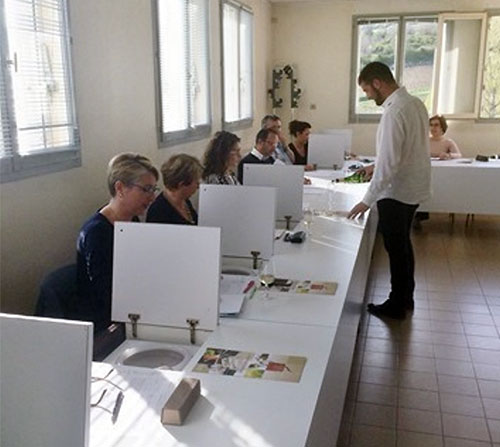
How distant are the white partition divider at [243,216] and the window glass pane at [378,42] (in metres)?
5.37

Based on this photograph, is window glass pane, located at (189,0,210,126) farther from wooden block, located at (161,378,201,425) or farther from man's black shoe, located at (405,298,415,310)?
wooden block, located at (161,378,201,425)

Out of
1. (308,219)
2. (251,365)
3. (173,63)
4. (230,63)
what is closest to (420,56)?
(230,63)

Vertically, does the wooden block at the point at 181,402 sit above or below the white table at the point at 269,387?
above

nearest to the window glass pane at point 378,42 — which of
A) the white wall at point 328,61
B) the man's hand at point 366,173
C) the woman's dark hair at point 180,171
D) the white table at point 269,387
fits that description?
the white wall at point 328,61

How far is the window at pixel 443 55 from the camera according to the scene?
22.4ft

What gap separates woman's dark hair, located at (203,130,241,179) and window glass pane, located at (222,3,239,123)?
7.88 ft

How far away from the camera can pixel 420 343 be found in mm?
3203

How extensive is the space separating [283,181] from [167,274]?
150cm

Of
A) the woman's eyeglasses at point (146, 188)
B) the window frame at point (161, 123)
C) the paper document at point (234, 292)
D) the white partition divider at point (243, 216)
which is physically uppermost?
the window frame at point (161, 123)

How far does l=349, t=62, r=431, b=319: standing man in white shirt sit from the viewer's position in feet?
10.3

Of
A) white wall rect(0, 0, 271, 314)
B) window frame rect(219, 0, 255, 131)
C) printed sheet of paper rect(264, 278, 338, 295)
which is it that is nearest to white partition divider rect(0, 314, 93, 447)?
printed sheet of paper rect(264, 278, 338, 295)

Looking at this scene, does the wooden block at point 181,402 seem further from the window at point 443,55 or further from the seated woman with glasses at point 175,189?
the window at point 443,55

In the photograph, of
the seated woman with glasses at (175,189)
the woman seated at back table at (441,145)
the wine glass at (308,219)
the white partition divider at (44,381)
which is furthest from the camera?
the woman seated at back table at (441,145)

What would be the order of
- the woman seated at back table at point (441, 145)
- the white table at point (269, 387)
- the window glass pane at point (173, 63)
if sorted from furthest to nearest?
the woman seated at back table at point (441, 145), the window glass pane at point (173, 63), the white table at point (269, 387)
